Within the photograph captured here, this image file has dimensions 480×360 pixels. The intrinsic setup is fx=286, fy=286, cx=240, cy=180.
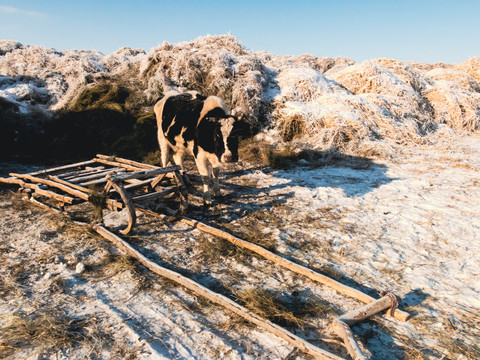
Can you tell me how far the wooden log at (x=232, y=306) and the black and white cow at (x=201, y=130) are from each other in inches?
88.2

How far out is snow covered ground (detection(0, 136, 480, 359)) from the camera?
2973mm

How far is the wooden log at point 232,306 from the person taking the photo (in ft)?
8.88

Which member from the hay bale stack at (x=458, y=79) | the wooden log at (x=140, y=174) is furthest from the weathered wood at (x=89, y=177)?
the hay bale stack at (x=458, y=79)

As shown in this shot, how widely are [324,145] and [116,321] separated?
9.29 m

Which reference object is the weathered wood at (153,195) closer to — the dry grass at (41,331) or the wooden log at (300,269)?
the wooden log at (300,269)

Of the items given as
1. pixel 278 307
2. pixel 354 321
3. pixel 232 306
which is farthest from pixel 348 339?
pixel 232 306

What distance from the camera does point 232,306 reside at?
10.7ft

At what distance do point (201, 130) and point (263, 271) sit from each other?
3412 mm

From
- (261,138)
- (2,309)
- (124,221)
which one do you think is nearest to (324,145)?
(261,138)

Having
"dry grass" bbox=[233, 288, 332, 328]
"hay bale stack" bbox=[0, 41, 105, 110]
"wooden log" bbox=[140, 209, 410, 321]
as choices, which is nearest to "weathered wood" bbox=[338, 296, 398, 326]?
"wooden log" bbox=[140, 209, 410, 321]

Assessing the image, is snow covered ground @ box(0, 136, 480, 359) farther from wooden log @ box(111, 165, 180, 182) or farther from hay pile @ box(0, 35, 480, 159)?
hay pile @ box(0, 35, 480, 159)

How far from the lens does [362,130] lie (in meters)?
11.0

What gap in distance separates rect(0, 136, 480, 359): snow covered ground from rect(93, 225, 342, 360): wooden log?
0.37 ft

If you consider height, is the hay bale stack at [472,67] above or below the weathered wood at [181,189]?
above
